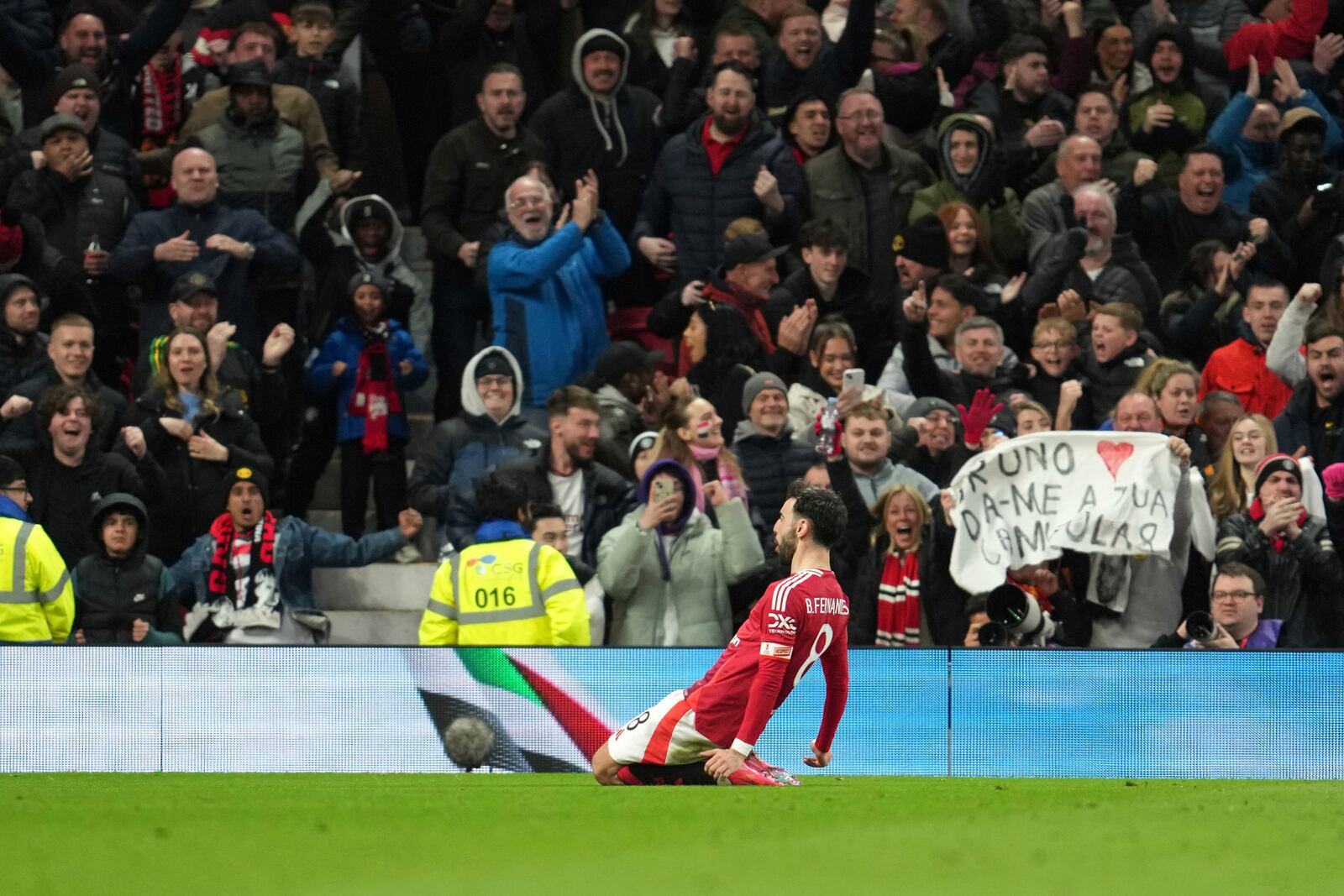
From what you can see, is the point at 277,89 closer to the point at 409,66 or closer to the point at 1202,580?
the point at 409,66

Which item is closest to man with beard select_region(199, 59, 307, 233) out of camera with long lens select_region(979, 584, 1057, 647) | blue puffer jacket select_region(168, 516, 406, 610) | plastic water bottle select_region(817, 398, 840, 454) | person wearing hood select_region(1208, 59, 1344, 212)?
blue puffer jacket select_region(168, 516, 406, 610)

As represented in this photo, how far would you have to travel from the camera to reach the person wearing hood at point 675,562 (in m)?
12.6

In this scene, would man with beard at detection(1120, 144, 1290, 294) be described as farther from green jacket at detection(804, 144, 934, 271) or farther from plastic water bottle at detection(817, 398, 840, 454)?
plastic water bottle at detection(817, 398, 840, 454)

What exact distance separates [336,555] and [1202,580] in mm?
5186

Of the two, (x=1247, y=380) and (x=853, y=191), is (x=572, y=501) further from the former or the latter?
(x=1247, y=380)

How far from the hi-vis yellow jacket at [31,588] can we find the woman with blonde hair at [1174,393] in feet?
20.6

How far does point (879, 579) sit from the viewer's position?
41.9 feet

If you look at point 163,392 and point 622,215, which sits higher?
point 622,215

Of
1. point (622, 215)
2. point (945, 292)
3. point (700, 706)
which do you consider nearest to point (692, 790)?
point (700, 706)

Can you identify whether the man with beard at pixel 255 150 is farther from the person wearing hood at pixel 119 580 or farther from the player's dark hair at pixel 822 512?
the player's dark hair at pixel 822 512

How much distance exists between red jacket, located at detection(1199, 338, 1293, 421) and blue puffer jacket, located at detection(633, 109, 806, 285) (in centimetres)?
301

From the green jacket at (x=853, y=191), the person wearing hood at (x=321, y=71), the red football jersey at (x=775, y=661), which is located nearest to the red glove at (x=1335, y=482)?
the green jacket at (x=853, y=191)

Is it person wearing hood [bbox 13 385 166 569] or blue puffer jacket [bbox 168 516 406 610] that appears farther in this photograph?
person wearing hood [bbox 13 385 166 569]

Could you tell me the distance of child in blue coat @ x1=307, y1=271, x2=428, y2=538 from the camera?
1490 centimetres
